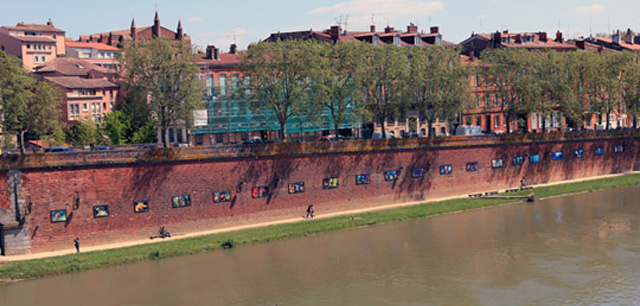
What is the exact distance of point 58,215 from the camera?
5169cm

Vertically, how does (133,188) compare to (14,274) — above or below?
Answer: above

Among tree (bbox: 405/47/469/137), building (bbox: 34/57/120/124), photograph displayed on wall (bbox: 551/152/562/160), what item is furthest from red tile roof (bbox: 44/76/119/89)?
photograph displayed on wall (bbox: 551/152/562/160)

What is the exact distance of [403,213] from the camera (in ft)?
211

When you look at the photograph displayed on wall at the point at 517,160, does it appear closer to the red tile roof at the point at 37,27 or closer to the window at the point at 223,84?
the window at the point at 223,84

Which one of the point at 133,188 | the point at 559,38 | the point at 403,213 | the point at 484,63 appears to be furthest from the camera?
the point at 559,38

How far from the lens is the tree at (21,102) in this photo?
56062mm

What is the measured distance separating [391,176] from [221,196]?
58.1 feet

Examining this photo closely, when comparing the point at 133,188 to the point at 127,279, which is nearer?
the point at 127,279

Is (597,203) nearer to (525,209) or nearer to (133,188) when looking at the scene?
(525,209)

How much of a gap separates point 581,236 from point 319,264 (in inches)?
789

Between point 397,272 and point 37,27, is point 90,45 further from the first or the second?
point 397,272

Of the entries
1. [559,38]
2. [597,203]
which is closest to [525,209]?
[597,203]

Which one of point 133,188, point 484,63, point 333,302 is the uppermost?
point 484,63

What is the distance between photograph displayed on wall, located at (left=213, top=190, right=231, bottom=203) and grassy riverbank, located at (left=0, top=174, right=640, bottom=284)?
322 cm
